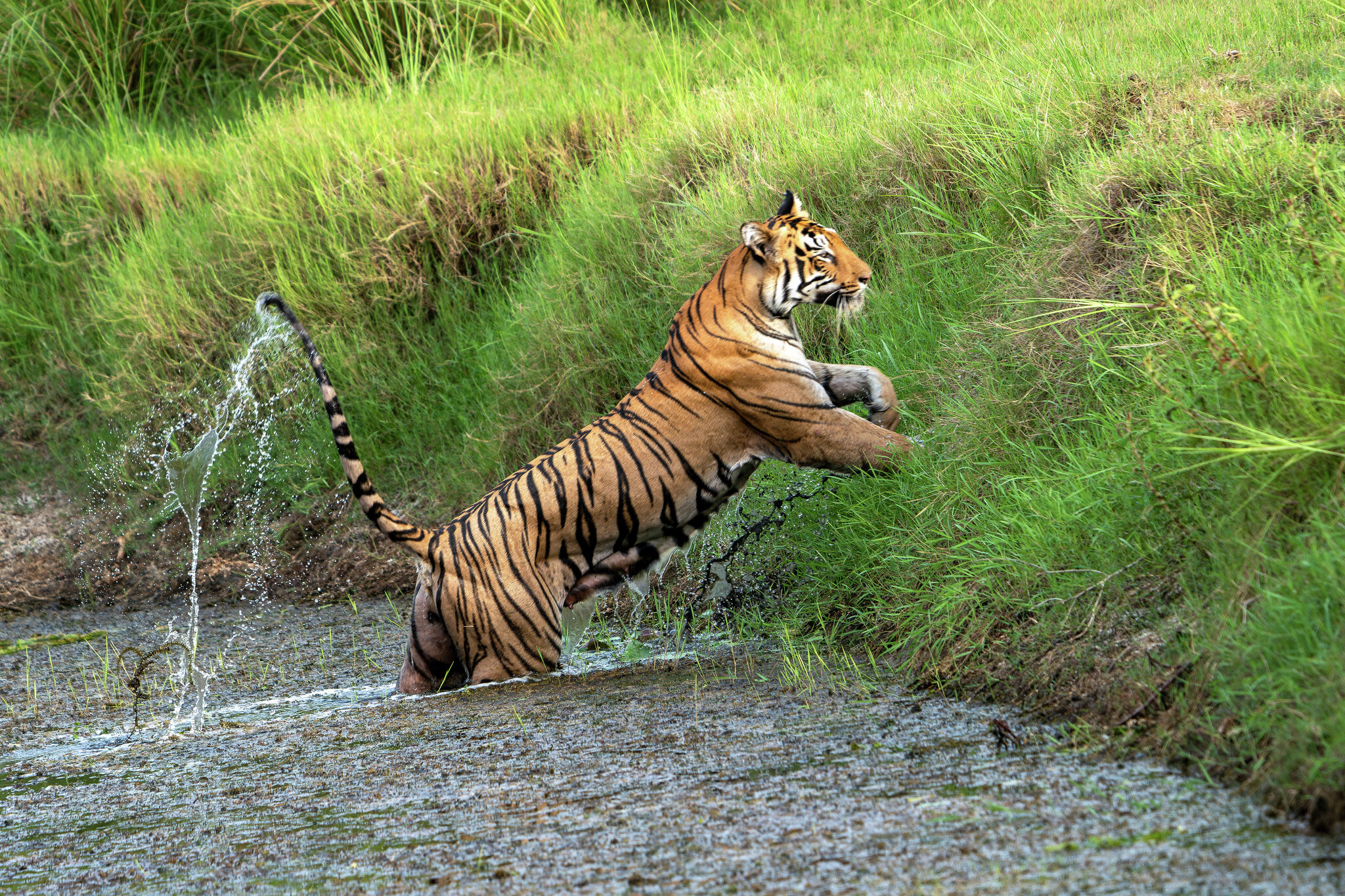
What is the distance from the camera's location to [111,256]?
8078 millimetres

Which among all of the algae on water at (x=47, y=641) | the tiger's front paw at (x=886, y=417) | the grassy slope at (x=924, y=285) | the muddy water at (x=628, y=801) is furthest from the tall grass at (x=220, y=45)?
the muddy water at (x=628, y=801)

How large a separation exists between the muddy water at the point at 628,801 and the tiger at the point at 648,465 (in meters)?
0.22

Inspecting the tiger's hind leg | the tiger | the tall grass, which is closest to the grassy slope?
the tiger

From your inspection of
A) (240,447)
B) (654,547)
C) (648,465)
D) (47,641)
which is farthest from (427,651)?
(240,447)

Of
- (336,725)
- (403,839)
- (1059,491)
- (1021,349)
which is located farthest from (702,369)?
(403,839)

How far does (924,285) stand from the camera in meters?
4.90

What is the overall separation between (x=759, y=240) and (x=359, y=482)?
5.35ft

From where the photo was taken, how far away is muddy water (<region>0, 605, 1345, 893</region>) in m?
2.29

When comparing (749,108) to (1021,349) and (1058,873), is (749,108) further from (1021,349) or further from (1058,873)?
(1058,873)

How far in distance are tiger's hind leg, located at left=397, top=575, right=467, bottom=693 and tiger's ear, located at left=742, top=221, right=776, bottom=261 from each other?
1.62m

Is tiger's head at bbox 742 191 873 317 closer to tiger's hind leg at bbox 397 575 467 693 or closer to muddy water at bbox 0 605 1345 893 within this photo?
muddy water at bbox 0 605 1345 893

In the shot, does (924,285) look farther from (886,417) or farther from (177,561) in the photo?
(177,561)

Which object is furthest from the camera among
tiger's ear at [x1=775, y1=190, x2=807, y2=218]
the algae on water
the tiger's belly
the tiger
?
the algae on water

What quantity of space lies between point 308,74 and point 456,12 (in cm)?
147
